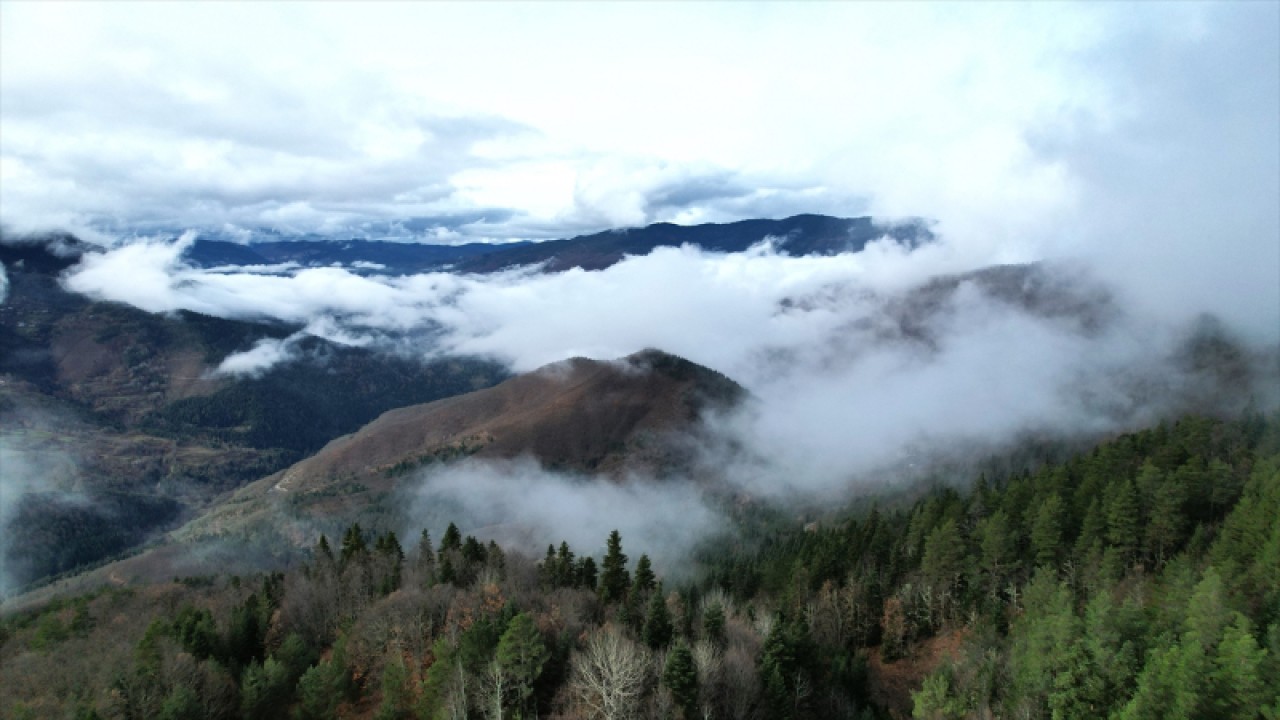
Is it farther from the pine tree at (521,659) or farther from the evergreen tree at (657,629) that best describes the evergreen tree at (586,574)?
the pine tree at (521,659)

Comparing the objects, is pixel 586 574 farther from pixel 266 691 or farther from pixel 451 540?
pixel 266 691

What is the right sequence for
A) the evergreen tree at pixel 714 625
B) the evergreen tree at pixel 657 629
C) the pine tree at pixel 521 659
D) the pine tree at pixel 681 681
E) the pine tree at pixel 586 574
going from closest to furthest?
the pine tree at pixel 681 681 < the pine tree at pixel 521 659 < the evergreen tree at pixel 714 625 < the evergreen tree at pixel 657 629 < the pine tree at pixel 586 574

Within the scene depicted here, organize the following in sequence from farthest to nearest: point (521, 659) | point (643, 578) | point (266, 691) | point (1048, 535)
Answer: point (643, 578)
point (1048, 535)
point (266, 691)
point (521, 659)

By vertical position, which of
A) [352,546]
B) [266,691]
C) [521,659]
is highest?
[521,659]

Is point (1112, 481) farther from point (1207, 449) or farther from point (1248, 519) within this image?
point (1207, 449)

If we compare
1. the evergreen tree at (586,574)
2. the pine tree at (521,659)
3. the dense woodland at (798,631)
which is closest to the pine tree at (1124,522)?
the dense woodland at (798,631)

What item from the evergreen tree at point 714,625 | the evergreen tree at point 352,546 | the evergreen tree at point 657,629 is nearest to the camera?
the evergreen tree at point 714,625

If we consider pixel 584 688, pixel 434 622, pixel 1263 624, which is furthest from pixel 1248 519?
pixel 434 622

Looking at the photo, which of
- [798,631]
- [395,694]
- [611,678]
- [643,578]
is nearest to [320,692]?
[395,694]
